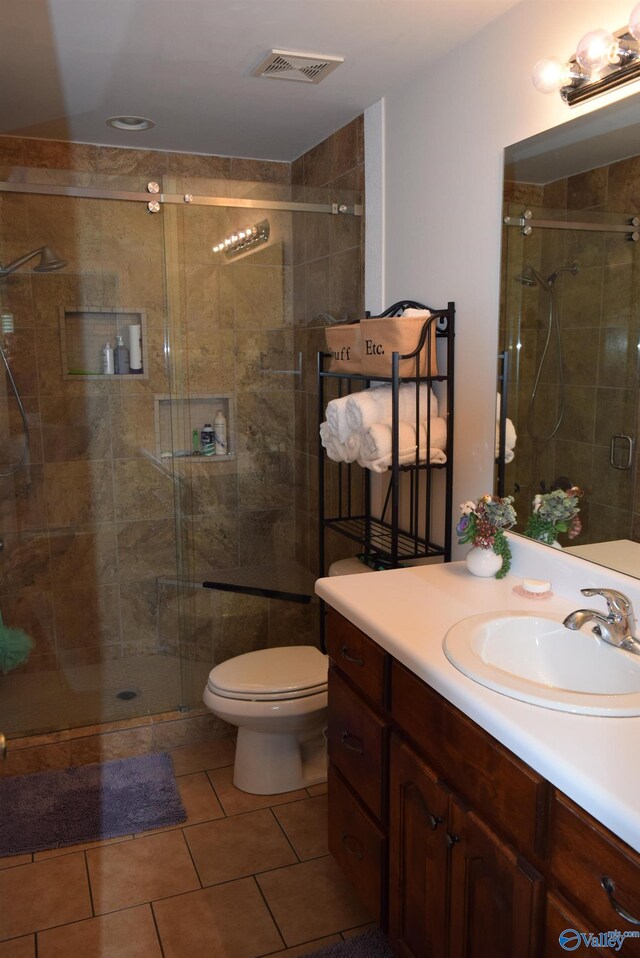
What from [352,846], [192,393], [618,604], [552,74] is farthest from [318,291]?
[352,846]

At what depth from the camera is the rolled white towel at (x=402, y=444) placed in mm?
2309

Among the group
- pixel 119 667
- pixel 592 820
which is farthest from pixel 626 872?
pixel 119 667

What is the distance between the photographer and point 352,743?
1.90 m

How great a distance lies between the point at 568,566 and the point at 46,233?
2.09 metres

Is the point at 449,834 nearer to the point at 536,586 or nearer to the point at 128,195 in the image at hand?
the point at 536,586

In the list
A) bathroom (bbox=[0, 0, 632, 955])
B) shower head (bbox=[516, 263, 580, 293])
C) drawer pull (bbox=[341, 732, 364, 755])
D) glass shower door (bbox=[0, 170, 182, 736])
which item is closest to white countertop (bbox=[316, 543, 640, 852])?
drawer pull (bbox=[341, 732, 364, 755])

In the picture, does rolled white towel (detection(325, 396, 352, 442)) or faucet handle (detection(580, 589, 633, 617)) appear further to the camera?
rolled white towel (detection(325, 396, 352, 442))

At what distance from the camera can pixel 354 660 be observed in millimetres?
1851

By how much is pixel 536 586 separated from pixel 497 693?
582 millimetres

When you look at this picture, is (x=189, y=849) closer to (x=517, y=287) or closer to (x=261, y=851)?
(x=261, y=851)

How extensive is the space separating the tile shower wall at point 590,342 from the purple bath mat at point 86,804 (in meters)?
1.57

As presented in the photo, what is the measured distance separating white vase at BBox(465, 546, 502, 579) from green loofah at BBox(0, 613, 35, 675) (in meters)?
1.78

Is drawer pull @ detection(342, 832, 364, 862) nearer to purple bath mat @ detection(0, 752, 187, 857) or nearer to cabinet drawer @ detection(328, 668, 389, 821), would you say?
cabinet drawer @ detection(328, 668, 389, 821)

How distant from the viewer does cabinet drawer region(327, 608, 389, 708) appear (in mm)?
1719
